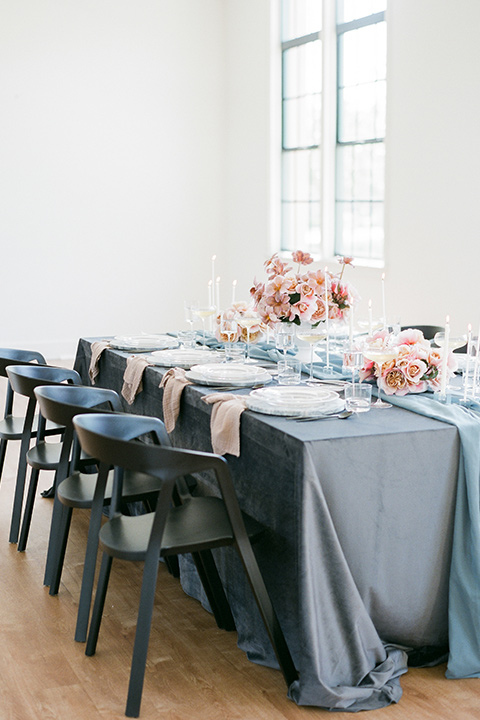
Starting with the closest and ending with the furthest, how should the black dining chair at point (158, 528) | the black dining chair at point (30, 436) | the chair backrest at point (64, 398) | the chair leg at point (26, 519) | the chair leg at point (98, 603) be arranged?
the black dining chair at point (158, 528) → the chair leg at point (98, 603) → the chair backrest at point (64, 398) → the black dining chair at point (30, 436) → the chair leg at point (26, 519)

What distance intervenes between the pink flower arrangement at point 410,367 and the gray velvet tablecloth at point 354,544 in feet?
0.66

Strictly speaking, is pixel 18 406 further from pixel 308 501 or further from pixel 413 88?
pixel 308 501

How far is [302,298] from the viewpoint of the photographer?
3.38 metres

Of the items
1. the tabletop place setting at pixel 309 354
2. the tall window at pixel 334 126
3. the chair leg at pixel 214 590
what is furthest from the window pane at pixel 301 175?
the chair leg at pixel 214 590

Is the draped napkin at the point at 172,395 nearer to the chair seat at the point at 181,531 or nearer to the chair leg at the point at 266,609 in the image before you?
the chair seat at the point at 181,531

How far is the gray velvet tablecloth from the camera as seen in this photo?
242 cm

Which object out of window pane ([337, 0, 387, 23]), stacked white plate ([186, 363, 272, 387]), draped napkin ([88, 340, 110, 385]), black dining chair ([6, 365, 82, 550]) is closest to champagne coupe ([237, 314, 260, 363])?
stacked white plate ([186, 363, 272, 387])

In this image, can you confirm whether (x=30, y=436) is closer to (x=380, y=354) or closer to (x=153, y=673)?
(x=153, y=673)

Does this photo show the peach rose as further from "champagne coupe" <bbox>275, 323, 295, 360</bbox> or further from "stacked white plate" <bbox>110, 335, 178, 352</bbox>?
"stacked white plate" <bbox>110, 335, 178, 352</bbox>

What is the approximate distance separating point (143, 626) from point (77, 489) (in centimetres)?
79

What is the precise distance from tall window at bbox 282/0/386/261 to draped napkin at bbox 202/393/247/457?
4824 mm

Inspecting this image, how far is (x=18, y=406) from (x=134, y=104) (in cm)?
410

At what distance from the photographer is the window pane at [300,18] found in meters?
8.20

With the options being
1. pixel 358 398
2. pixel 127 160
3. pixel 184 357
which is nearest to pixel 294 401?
pixel 358 398
